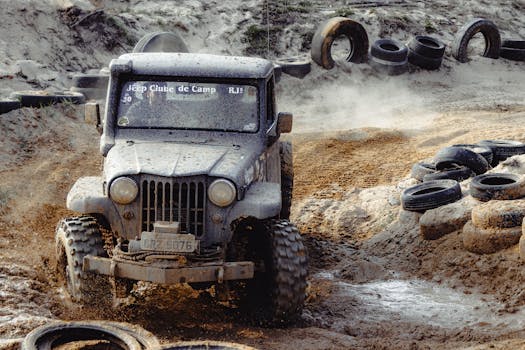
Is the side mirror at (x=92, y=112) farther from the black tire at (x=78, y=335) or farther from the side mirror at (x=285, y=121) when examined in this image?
the black tire at (x=78, y=335)

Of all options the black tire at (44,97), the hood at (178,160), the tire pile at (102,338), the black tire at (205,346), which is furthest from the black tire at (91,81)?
the black tire at (205,346)

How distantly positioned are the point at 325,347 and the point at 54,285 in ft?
9.06

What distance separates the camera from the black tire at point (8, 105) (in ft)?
46.8

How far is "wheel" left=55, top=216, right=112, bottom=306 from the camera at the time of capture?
24.5 ft

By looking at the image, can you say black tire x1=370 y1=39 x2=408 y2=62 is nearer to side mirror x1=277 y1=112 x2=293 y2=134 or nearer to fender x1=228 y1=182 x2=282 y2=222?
side mirror x1=277 y1=112 x2=293 y2=134

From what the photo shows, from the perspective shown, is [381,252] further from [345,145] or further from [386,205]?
[345,145]

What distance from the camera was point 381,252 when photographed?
10227 millimetres

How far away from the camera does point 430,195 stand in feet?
33.4

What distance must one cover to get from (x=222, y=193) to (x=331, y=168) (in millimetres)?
6506

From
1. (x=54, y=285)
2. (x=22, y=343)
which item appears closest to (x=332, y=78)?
(x=54, y=285)

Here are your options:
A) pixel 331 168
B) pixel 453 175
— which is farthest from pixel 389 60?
pixel 453 175

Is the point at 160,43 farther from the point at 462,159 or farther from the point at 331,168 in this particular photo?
the point at 462,159

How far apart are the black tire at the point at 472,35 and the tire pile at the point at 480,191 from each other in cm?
916

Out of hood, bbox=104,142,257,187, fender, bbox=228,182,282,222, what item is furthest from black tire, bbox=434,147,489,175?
fender, bbox=228,182,282,222
